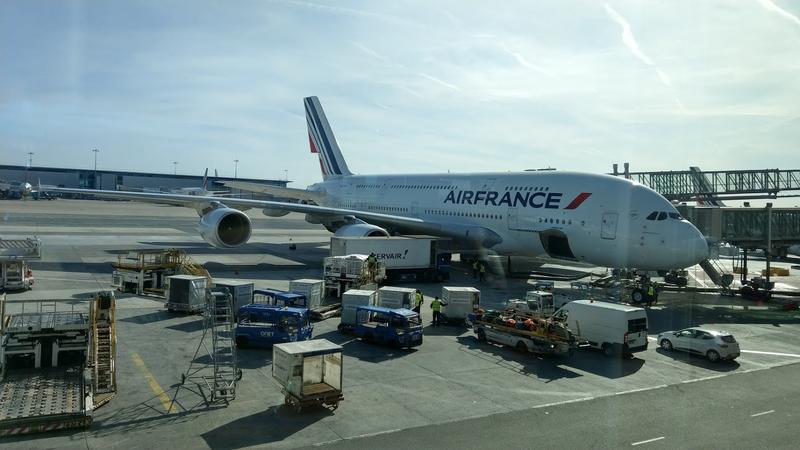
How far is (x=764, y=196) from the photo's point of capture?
50000 mm

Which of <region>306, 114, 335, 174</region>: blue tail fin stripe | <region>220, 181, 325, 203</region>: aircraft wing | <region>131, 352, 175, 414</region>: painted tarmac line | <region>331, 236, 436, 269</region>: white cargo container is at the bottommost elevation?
<region>131, 352, 175, 414</region>: painted tarmac line

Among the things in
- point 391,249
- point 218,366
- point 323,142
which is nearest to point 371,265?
point 391,249

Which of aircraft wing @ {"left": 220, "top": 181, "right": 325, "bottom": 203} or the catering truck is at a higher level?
aircraft wing @ {"left": 220, "top": 181, "right": 325, "bottom": 203}

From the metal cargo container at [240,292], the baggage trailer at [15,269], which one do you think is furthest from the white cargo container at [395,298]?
the baggage trailer at [15,269]

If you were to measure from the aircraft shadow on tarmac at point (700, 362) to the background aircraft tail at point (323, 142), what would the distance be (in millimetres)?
38529

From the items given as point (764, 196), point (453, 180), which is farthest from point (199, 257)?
point (764, 196)

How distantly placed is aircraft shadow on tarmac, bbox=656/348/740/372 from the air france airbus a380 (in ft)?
26.4

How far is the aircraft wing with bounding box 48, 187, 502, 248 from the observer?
33719 millimetres

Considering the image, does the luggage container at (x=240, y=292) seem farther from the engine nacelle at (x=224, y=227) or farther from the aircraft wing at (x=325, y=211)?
the aircraft wing at (x=325, y=211)

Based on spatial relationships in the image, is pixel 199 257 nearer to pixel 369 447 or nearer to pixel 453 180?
pixel 453 180

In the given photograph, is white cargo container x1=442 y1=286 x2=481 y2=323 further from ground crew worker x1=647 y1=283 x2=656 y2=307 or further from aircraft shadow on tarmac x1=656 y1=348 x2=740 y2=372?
ground crew worker x1=647 y1=283 x2=656 y2=307

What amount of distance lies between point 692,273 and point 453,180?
59.6ft

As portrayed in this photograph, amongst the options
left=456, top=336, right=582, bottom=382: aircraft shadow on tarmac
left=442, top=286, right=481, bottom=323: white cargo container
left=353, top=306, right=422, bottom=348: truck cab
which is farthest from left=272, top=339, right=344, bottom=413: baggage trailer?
left=442, top=286, right=481, bottom=323: white cargo container

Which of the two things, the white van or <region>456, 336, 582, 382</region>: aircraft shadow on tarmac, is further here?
the white van
